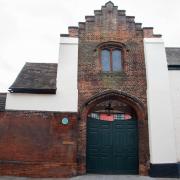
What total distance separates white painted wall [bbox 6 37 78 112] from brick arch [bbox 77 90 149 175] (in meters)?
0.68

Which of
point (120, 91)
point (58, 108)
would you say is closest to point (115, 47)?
point (120, 91)

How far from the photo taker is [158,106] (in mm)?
11367

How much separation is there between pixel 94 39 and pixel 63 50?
1751 mm

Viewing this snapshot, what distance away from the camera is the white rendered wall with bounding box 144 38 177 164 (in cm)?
1086

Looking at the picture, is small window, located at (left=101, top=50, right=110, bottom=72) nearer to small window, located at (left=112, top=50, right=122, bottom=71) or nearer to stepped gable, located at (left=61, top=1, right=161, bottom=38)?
small window, located at (left=112, top=50, right=122, bottom=71)

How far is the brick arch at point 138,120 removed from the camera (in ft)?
35.9

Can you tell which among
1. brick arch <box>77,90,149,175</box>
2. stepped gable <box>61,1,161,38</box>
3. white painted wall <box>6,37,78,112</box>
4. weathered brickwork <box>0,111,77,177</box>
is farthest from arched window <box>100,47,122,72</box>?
weathered brickwork <box>0,111,77,177</box>

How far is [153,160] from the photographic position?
10.8 metres

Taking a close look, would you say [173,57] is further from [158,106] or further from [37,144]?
[37,144]

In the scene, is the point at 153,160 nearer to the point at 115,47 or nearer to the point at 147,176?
the point at 147,176

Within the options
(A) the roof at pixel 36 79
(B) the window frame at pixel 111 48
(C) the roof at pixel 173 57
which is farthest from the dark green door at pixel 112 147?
(C) the roof at pixel 173 57

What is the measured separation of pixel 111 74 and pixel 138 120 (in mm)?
2660

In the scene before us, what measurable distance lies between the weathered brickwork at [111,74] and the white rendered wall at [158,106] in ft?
0.96

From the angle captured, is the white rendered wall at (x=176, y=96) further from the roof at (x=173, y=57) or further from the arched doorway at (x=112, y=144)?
the arched doorway at (x=112, y=144)
